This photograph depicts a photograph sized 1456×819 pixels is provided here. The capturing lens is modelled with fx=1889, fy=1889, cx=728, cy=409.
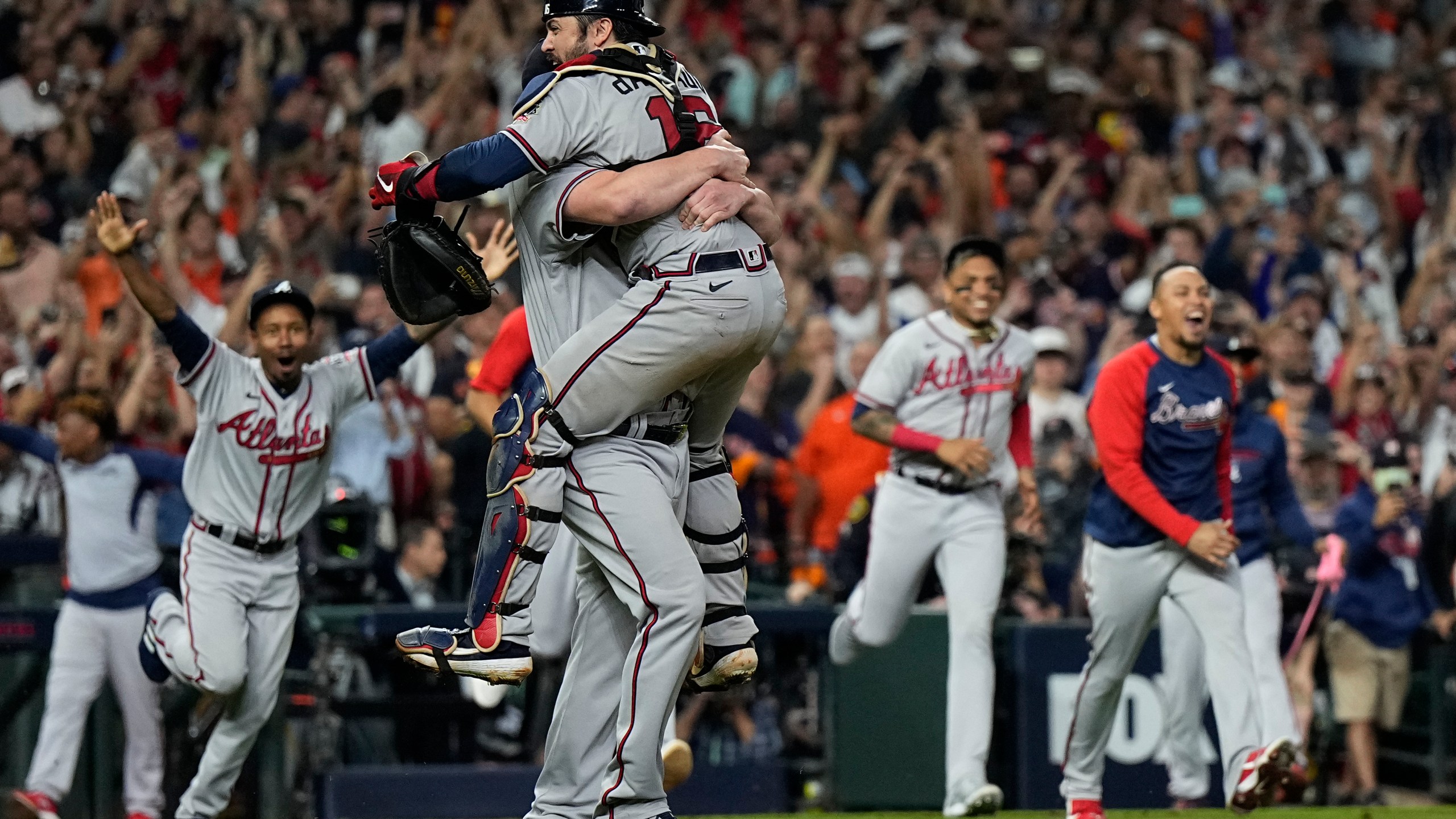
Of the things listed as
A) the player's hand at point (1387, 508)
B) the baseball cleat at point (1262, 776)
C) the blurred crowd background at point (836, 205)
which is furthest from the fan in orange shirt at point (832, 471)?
the baseball cleat at point (1262, 776)

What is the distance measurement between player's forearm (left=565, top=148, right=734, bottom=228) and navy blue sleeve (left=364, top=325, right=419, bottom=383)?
2529 millimetres

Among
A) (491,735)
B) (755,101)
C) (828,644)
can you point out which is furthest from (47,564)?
(755,101)

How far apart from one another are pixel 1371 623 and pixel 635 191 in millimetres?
6942

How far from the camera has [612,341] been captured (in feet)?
16.5

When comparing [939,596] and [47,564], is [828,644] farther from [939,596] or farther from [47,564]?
[47,564]

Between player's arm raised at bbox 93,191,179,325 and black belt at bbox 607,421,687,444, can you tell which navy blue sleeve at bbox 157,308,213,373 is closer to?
player's arm raised at bbox 93,191,179,325

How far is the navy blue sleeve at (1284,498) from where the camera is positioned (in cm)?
830

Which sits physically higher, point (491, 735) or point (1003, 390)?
point (1003, 390)

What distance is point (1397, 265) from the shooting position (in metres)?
14.9

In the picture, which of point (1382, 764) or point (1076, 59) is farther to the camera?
point (1076, 59)

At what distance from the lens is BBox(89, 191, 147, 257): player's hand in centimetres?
670

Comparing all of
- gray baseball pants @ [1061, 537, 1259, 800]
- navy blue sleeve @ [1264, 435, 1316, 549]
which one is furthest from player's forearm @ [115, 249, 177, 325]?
navy blue sleeve @ [1264, 435, 1316, 549]

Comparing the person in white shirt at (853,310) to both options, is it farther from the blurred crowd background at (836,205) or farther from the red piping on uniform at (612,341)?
the red piping on uniform at (612,341)

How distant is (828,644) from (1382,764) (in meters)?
3.96
